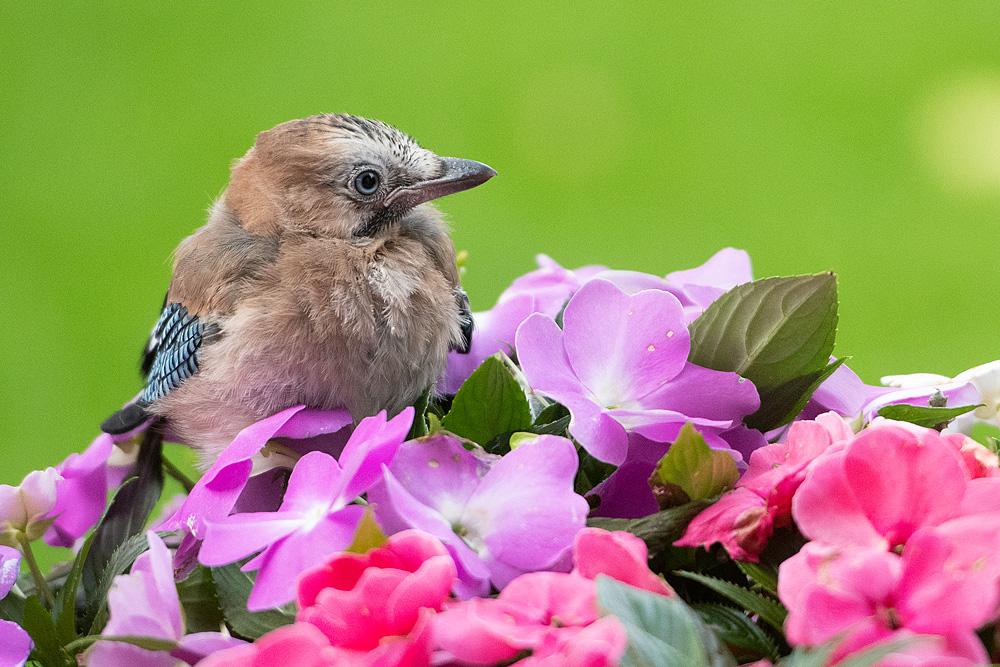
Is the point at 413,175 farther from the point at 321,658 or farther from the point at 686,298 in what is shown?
the point at 321,658

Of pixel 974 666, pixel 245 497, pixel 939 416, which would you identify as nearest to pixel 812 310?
pixel 939 416

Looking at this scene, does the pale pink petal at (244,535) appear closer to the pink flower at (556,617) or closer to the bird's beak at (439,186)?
the pink flower at (556,617)

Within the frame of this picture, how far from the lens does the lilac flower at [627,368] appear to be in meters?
0.40

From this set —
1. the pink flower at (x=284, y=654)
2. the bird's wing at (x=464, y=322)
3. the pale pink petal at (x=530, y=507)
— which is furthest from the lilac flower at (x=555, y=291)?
the pink flower at (x=284, y=654)

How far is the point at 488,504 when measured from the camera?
14.5 inches

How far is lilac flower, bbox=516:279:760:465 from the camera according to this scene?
401 millimetres

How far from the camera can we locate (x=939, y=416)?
0.42 meters

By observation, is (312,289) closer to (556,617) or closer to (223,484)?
(223,484)

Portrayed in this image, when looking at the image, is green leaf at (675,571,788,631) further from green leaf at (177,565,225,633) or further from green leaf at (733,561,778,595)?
green leaf at (177,565,225,633)

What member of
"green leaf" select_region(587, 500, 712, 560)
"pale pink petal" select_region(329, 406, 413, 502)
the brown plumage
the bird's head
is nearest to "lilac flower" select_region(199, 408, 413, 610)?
"pale pink petal" select_region(329, 406, 413, 502)

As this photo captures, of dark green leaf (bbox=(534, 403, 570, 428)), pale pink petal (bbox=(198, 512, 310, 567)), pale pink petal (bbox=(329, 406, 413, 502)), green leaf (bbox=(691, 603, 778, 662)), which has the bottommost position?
green leaf (bbox=(691, 603, 778, 662))

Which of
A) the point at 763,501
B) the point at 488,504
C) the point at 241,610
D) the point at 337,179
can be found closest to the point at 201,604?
the point at 241,610

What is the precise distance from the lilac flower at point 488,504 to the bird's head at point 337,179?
1.14 ft

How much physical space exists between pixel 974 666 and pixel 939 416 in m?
0.19
